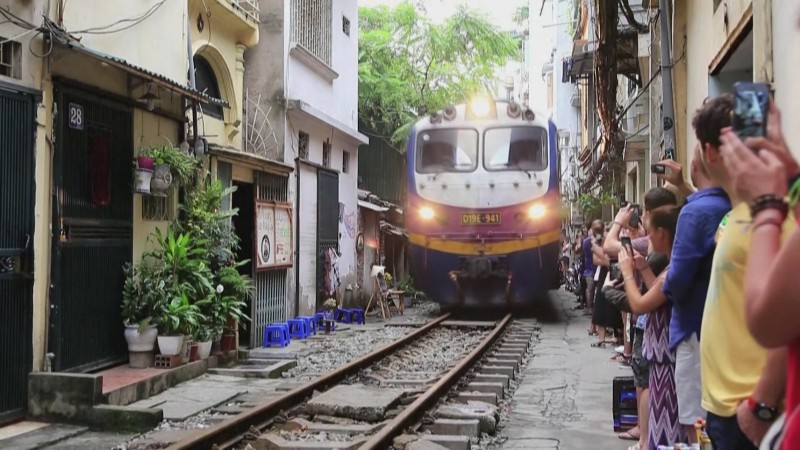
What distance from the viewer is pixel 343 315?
50.9 feet

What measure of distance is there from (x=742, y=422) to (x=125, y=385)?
623 cm

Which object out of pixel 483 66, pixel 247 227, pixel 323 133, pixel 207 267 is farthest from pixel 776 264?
pixel 483 66

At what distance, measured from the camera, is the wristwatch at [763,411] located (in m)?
2.05

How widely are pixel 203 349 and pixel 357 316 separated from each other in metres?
6.44

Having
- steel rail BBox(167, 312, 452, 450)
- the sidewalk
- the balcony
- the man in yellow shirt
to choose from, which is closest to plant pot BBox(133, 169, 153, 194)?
steel rail BBox(167, 312, 452, 450)

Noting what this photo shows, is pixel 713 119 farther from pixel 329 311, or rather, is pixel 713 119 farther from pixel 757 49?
pixel 329 311

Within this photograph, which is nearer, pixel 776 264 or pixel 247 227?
pixel 776 264

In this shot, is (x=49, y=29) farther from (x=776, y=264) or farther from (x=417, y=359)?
(x=776, y=264)

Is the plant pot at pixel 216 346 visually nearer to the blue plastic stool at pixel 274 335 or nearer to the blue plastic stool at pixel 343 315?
the blue plastic stool at pixel 274 335

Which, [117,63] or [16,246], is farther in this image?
[117,63]

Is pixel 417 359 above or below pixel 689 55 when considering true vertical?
below

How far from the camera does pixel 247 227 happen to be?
1208cm

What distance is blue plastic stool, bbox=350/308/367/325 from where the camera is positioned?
15211mm

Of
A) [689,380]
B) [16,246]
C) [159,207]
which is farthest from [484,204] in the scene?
[689,380]
